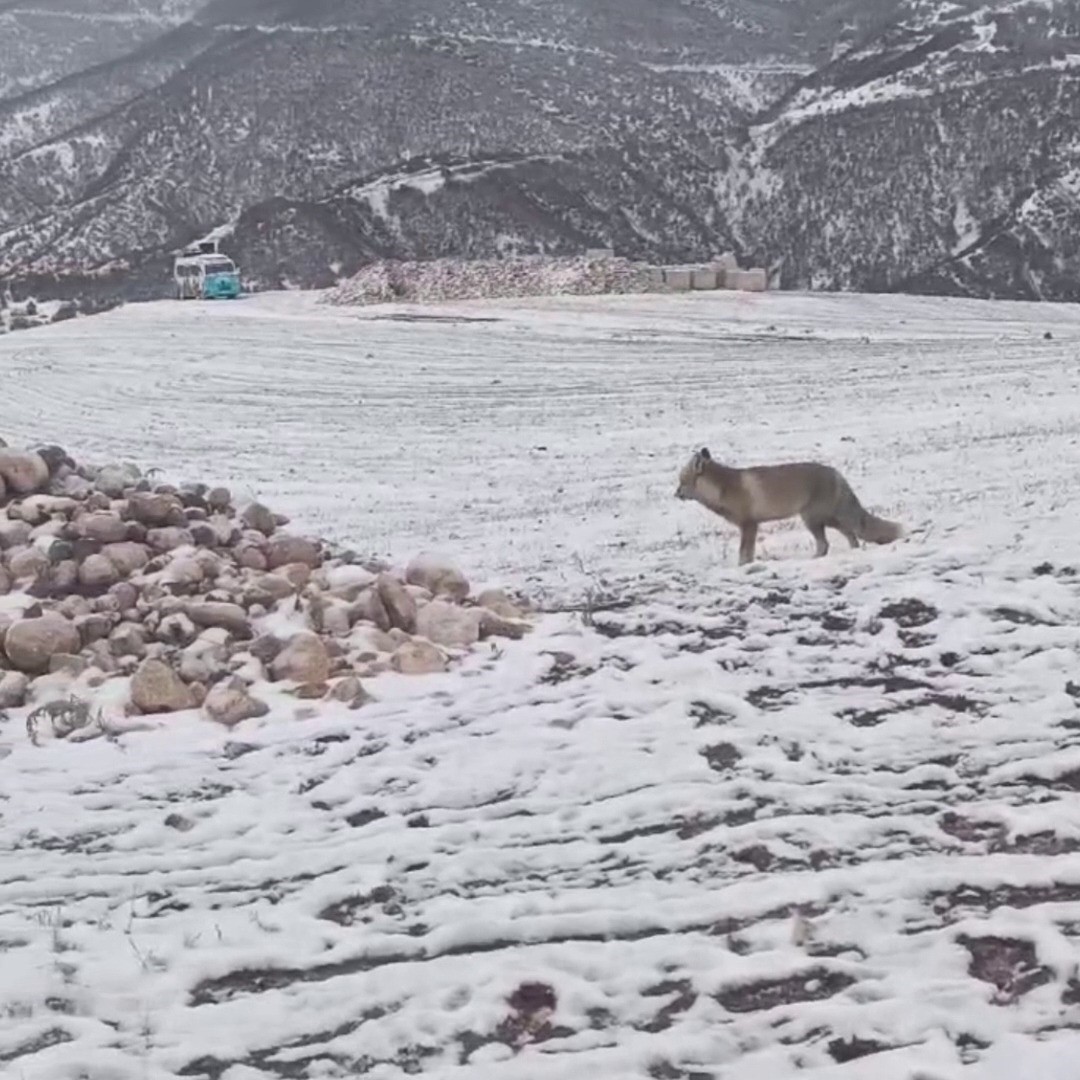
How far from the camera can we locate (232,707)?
6941 mm

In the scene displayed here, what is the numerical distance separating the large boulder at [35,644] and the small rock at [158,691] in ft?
2.59

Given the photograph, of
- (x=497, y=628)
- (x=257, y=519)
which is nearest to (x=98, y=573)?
(x=257, y=519)

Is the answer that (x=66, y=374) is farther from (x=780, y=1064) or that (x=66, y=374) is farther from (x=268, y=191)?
(x=268, y=191)

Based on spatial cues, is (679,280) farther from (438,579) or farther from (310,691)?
(310,691)

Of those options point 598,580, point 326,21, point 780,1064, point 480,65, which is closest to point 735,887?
point 780,1064

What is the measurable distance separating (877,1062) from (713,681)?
325 cm

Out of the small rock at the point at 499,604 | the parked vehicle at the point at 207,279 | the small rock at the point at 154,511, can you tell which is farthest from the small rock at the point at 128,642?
the parked vehicle at the point at 207,279

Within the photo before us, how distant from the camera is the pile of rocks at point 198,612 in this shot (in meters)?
7.33

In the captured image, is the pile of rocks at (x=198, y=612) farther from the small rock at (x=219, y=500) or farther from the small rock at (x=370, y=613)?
the small rock at (x=219, y=500)

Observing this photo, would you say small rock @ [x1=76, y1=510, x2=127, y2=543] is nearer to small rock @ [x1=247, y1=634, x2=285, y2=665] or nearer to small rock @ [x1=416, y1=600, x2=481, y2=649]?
small rock @ [x1=247, y1=634, x2=285, y2=665]

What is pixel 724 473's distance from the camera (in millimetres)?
10125

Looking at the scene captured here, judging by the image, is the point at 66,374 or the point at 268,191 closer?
the point at 66,374

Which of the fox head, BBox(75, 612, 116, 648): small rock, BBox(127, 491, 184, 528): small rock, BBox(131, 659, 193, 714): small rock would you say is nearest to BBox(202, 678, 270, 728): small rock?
BBox(131, 659, 193, 714): small rock

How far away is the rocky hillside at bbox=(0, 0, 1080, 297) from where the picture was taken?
263 ft
